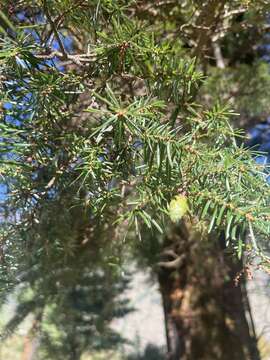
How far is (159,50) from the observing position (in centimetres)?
89

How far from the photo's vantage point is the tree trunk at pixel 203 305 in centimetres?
254

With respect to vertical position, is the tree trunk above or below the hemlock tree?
above

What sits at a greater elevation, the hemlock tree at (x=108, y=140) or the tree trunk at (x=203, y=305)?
the tree trunk at (x=203, y=305)

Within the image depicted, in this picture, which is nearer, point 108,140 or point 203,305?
point 108,140

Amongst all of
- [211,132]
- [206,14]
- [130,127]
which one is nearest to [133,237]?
[206,14]

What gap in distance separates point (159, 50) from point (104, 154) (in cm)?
21

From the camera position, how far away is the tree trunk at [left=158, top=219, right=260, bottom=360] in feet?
8.32

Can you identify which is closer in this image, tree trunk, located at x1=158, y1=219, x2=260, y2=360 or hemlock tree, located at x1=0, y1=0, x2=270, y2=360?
hemlock tree, located at x1=0, y1=0, x2=270, y2=360

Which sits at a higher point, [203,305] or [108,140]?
[203,305]

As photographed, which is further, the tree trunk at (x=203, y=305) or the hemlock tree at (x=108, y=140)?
the tree trunk at (x=203, y=305)

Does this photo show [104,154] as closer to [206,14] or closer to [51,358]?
[206,14]

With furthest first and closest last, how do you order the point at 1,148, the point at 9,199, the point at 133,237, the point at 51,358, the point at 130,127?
the point at 51,358
the point at 133,237
the point at 9,199
the point at 1,148
the point at 130,127

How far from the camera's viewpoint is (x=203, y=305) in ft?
8.79

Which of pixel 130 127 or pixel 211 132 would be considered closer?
pixel 130 127
